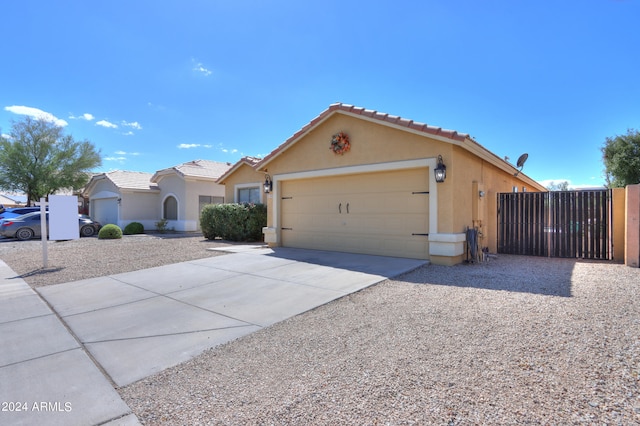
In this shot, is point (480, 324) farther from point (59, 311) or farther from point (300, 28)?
point (300, 28)

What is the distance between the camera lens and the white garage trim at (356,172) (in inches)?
310

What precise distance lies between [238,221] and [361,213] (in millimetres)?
7279

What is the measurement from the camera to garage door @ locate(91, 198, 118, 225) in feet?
75.9

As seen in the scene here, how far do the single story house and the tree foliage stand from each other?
28.1 metres

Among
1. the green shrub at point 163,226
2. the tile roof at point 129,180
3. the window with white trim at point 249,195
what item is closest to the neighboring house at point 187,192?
the green shrub at point 163,226

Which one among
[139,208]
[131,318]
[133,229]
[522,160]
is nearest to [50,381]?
[131,318]

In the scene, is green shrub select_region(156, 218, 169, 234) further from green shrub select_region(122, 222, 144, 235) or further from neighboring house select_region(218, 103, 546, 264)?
neighboring house select_region(218, 103, 546, 264)

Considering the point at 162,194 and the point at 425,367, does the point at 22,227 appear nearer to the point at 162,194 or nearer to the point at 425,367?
the point at 162,194

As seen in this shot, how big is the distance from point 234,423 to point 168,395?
2.46 feet

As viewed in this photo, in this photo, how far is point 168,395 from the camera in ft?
8.75

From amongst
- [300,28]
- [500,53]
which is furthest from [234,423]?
[500,53]

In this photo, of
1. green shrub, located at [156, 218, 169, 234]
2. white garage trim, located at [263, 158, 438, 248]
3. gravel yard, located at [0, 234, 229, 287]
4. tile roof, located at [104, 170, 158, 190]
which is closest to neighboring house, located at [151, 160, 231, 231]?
green shrub, located at [156, 218, 169, 234]

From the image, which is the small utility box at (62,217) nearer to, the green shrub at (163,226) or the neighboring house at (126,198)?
the green shrub at (163,226)

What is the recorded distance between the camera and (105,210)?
24.3 meters
